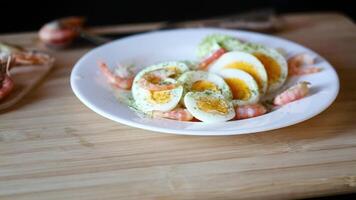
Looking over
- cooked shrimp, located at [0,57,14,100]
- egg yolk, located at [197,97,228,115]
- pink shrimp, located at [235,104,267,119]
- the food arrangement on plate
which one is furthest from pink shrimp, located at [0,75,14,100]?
pink shrimp, located at [235,104,267,119]

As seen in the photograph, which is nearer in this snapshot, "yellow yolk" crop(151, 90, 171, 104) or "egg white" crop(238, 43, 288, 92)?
"yellow yolk" crop(151, 90, 171, 104)

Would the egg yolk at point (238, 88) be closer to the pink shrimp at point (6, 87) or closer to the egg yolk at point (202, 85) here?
the egg yolk at point (202, 85)

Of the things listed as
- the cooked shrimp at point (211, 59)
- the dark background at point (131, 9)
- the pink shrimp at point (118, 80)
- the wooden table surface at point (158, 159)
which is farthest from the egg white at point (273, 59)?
the dark background at point (131, 9)

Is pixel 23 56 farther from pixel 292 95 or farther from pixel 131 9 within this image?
pixel 131 9

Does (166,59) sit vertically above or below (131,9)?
above

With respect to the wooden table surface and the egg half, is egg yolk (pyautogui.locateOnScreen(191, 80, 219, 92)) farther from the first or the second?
the wooden table surface

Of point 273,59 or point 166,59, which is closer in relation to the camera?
point 273,59

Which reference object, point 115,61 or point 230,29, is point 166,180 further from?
point 230,29

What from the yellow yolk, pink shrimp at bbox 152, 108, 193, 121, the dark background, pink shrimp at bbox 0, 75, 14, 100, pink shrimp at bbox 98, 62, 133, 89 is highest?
the yellow yolk

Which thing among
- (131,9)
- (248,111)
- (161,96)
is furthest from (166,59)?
(131,9)
